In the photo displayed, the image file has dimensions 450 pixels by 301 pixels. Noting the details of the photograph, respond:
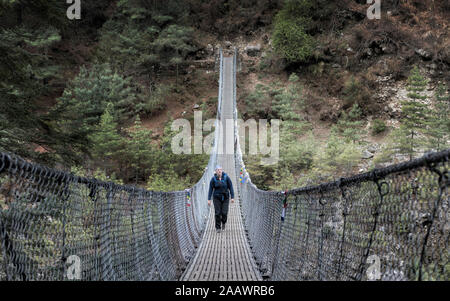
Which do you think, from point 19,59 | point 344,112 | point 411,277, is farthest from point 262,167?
point 411,277

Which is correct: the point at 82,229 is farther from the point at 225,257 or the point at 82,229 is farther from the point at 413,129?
the point at 413,129

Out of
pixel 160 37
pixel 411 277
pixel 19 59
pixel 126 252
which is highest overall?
pixel 160 37

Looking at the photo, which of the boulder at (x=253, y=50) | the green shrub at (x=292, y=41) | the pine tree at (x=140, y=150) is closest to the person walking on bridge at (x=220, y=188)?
the pine tree at (x=140, y=150)

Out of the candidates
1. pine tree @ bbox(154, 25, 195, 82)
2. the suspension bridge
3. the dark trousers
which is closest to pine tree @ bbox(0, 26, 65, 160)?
the suspension bridge

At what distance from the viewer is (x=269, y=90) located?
1644 cm

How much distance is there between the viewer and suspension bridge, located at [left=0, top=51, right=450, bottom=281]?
3.59 ft

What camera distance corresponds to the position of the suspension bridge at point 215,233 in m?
1.10

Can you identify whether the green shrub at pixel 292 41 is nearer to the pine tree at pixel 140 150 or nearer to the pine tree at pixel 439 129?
the pine tree at pixel 439 129

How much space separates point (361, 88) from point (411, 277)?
594 inches

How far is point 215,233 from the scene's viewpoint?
5.08 metres

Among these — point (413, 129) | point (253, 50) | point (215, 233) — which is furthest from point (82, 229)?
point (253, 50)

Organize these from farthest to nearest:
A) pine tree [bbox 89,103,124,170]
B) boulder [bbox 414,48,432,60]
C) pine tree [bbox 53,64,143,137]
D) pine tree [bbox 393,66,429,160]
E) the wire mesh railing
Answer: pine tree [bbox 53,64,143,137]
boulder [bbox 414,48,432,60]
pine tree [bbox 89,103,124,170]
pine tree [bbox 393,66,429,160]
the wire mesh railing

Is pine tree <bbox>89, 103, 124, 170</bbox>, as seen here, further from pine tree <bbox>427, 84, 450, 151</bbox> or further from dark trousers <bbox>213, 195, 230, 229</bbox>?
pine tree <bbox>427, 84, 450, 151</bbox>
